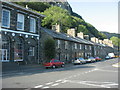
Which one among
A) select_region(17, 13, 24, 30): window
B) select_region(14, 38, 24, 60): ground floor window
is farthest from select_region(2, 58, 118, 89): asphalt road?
select_region(17, 13, 24, 30): window

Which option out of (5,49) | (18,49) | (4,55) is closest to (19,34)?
(18,49)

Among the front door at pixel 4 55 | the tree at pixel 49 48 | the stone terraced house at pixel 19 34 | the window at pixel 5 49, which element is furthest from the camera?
the tree at pixel 49 48

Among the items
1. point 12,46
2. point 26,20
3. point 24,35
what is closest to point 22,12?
point 26,20

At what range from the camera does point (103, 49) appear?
77562mm

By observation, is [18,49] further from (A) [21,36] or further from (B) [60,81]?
(B) [60,81]

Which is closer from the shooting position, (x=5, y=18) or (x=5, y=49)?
(x=5, y=49)

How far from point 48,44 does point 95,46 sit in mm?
35873

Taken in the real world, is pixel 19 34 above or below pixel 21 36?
above

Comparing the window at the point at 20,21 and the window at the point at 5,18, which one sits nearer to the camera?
the window at the point at 5,18

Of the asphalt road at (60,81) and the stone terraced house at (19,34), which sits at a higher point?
the stone terraced house at (19,34)

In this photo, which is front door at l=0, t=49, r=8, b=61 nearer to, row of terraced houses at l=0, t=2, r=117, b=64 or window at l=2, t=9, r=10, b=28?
row of terraced houses at l=0, t=2, r=117, b=64

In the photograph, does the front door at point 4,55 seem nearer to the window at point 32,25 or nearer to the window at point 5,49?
the window at point 5,49

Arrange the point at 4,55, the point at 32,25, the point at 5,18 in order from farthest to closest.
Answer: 1. the point at 32,25
2. the point at 5,18
3. the point at 4,55

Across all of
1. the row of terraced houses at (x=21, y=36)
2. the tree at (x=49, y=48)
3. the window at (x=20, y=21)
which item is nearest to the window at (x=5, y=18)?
the row of terraced houses at (x=21, y=36)
